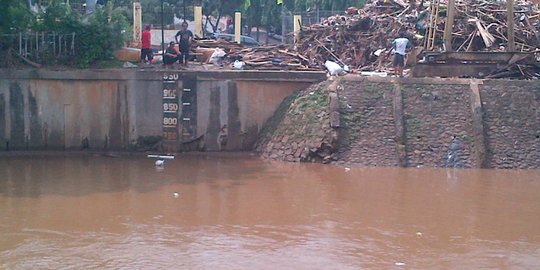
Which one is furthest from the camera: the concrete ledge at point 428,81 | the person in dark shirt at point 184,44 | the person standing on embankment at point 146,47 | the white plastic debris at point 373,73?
the person in dark shirt at point 184,44

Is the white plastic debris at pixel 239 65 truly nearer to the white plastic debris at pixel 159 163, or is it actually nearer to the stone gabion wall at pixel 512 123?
the white plastic debris at pixel 159 163

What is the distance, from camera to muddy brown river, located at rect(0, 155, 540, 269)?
36.0 feet

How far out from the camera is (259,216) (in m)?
13.6

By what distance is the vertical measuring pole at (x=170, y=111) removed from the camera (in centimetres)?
2020

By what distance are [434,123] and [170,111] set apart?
6638 mm

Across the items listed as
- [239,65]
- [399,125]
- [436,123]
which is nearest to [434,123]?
[436,123]

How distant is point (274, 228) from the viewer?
12742 mm

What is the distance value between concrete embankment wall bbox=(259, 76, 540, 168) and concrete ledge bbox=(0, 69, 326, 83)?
1.17m

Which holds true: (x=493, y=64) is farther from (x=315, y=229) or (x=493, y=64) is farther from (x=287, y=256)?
Result: (x=287, y=256)

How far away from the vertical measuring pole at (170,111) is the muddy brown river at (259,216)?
1304mm

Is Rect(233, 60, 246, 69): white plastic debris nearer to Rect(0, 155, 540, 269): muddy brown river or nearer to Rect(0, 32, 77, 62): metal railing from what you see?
Rect(0, 155, 540, 269): muddy brown river

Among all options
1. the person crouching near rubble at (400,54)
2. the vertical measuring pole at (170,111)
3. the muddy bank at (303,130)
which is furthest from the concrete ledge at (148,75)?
the person crouching near rubble at (400,54)

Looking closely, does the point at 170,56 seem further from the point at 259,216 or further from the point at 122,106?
the point at 259,216

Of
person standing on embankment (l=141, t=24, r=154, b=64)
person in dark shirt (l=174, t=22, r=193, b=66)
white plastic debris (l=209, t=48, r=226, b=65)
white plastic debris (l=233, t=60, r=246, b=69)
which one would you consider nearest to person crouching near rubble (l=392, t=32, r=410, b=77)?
white plastic debris (l=233, t=60, r=246, b=69)
